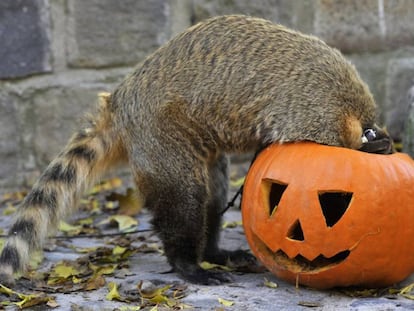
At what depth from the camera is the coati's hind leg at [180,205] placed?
3.70 m

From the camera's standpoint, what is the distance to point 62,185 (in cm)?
380

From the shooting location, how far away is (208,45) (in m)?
3.86

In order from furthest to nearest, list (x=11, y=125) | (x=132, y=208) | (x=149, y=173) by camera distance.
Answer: (x=11, y=125), (x=132, y=208), (x=149, y=173)

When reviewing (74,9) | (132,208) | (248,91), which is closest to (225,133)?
(248,91)

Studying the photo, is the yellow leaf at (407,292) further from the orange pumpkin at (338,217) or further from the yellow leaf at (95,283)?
the yellow leaf at (95,283)

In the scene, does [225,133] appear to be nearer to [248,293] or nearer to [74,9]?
[248,293]

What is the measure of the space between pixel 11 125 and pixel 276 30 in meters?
2.23

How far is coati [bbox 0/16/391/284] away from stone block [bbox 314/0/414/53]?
5.56 ft

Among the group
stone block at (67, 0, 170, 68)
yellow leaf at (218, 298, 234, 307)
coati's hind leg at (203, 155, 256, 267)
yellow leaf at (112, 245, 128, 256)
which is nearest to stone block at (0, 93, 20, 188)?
stone block at (67, 0, 170, 68)

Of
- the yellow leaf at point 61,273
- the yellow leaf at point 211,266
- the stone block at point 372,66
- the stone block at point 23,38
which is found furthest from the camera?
the stone block at point 372,66

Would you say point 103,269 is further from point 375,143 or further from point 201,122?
point 375,143

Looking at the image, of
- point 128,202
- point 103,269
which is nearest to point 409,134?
point 128,202

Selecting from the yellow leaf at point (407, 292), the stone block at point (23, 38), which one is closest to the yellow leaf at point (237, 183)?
the stone block at point (23, 38)

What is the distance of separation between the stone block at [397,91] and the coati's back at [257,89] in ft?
5.93
